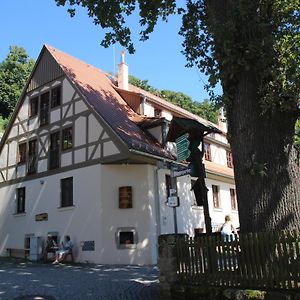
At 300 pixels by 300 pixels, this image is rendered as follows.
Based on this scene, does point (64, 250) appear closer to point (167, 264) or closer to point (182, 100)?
point (167, 264)

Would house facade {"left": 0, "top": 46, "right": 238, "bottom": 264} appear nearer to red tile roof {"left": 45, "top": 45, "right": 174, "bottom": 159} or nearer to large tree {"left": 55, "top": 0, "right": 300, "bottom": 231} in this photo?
red tile roof {"left": 45, "top": 45, "right": 174, "bottom": 159}

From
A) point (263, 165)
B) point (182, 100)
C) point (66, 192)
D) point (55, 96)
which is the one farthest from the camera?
point (182, 100)

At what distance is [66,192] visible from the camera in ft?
65.7

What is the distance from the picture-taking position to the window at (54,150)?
2084 centimetres

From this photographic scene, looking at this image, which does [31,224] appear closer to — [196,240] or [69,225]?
[69,225]

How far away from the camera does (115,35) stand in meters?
12.6

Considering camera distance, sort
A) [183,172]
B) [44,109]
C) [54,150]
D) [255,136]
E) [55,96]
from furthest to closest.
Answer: [44,109] < [55,96] < [54,150] < [183,172] < [255,136]

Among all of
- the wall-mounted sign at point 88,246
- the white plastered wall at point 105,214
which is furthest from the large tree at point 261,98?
the wall-mounted sign at point 88,246

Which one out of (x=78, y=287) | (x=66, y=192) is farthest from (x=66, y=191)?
(x=78, y=287)

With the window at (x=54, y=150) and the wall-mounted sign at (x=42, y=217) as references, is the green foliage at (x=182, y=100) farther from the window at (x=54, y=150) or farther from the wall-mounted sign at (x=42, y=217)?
the wall-mounted sign at (x=42, y=217)

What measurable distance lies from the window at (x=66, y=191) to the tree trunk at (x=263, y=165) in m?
12.4

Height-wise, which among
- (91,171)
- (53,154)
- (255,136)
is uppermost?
(53,154)

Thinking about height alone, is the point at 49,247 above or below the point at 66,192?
below

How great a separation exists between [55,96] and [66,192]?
5.07 m
